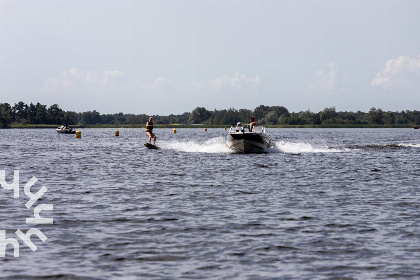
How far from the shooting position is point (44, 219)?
51.6ft

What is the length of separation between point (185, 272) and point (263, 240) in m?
3.21

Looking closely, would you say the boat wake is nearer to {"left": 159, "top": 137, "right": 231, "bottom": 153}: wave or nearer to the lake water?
{"left": 159, "top": 137, "right": 231, "bottom": 153}: wave

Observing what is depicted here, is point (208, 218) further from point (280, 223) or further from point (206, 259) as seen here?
point (206, 259)

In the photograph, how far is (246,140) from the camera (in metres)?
43.0

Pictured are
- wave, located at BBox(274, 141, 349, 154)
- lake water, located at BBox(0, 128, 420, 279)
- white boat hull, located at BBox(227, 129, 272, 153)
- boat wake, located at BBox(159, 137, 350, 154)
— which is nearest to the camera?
lake water, located at BBox(0, 128, 420, 279)

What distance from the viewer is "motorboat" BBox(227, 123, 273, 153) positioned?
140ft

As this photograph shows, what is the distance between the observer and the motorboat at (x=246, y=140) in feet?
140

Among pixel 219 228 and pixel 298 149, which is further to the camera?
pixel 298 149

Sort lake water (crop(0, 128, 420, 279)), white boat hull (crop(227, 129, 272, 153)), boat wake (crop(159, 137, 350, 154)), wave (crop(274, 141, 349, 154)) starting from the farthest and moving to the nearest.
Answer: wave (crop(274, 141, 349, 154)) < boat wake (crop(159, 137, 350, 154)) < white boat hull (crop(227, 129, 272, 153)) < lake water (crop(0, 128, 420, 279))

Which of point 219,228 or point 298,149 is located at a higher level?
point 298,149

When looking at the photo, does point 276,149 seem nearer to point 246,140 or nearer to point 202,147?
point 246,140

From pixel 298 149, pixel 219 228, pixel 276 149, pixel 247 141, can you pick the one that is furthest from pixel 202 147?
pixel 219 228

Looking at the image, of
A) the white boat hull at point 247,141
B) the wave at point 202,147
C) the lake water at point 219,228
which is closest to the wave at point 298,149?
the wave at point 202,147

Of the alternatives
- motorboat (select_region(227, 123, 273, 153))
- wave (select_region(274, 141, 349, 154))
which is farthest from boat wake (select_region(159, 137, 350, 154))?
motorboat (select_region(227, 123, 273, 153))
